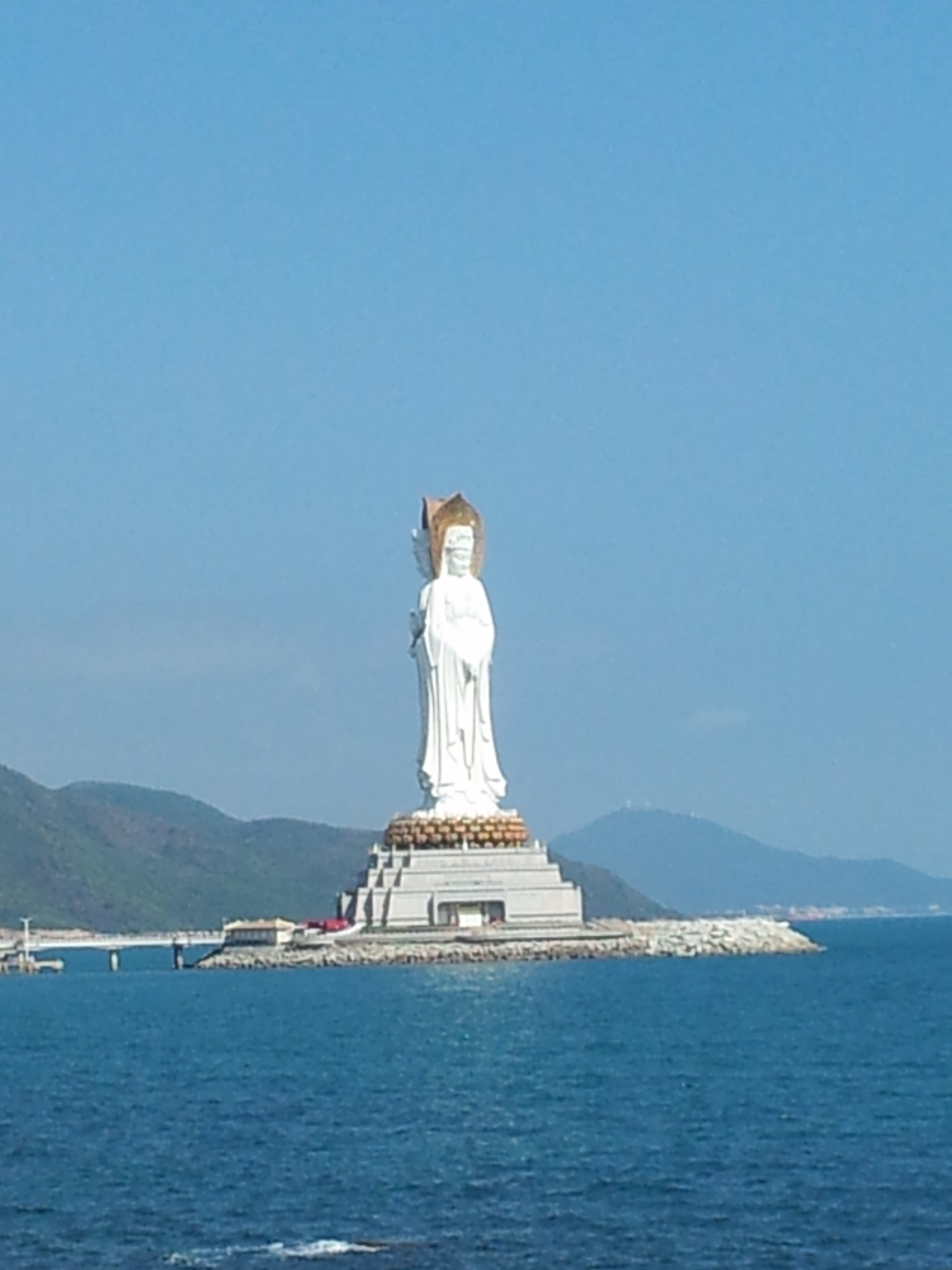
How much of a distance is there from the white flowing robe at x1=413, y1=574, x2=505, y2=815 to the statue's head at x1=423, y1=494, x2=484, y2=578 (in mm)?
358

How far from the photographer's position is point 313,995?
5956cm

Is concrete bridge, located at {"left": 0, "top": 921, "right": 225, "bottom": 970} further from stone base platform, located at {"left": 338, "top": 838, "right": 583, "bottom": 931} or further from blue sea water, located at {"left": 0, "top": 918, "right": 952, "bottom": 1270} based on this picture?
blue sea water, located at {"left": 0, "top": 918, "right": 952, "bottom": 1270}

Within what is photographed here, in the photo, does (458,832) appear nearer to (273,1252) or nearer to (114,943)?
(114,943)

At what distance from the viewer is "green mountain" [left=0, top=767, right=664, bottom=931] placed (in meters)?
146

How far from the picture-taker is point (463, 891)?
235ft

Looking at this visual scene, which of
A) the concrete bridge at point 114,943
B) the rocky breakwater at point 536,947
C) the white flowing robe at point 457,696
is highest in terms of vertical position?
the white flowing robe at point 457,696

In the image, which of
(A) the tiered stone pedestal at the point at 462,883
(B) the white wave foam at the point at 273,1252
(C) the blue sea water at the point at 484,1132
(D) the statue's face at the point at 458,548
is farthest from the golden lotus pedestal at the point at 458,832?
(B) the white wave foam at the point at 273,1252

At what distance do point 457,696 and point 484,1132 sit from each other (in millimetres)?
43220

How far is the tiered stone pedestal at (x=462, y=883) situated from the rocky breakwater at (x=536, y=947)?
87 centimetres

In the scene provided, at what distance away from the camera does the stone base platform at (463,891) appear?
71.6 m

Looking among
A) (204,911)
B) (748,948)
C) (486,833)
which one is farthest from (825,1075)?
(204,911)

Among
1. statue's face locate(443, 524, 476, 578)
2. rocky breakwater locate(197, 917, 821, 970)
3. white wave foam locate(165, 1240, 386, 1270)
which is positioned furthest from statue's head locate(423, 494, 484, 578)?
white wave foam locate(165, 1240, 386, 1270)

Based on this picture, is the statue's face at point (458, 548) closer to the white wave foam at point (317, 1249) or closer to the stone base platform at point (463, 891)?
the stone base platform at point (463, 891)

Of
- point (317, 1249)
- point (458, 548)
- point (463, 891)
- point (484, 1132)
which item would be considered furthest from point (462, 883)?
point (317, 1249)
